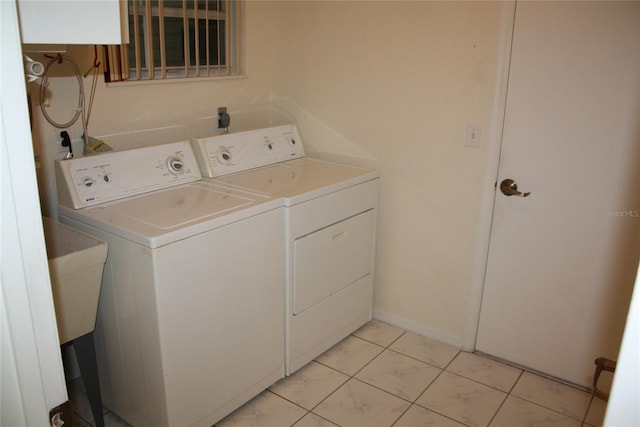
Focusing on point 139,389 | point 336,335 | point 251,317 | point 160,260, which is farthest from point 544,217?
point 139,389

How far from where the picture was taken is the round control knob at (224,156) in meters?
2.71

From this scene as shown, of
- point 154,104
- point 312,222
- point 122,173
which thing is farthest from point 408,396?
point 154,104

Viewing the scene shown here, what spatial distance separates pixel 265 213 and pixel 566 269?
145cm

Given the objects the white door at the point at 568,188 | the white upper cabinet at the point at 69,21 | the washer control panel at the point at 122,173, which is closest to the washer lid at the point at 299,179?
the washer control panel at the point at 122,173

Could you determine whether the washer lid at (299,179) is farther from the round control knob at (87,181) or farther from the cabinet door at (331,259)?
the round control knob at (87,181)

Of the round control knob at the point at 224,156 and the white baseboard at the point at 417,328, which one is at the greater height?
the round control knob at the point at 224,156

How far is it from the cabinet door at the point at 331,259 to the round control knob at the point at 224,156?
0.60 m

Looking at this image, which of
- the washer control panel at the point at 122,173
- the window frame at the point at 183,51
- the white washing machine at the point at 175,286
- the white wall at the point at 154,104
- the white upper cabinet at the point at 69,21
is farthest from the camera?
the window frame at the point at 183,51

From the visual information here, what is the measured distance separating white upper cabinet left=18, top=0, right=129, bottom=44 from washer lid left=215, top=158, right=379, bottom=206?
1.27 metres

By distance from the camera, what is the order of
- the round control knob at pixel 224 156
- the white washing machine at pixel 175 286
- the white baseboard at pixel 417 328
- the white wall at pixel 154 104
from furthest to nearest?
the white baseboard at pixel 417 328 < the round control knob at pixel 224 156 < the white wall at pixel 154 104 < the white washing machine at pixel 175 286

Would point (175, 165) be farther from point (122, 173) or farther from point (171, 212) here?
point (171, 212)

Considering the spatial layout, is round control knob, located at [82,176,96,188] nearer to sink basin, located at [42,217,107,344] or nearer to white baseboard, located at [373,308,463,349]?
sink basin, located at [42,217,107,344]

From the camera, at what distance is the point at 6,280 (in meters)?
0.74

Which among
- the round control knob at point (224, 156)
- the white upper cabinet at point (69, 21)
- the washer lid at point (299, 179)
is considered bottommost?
the washer lid at point (299, 179)
